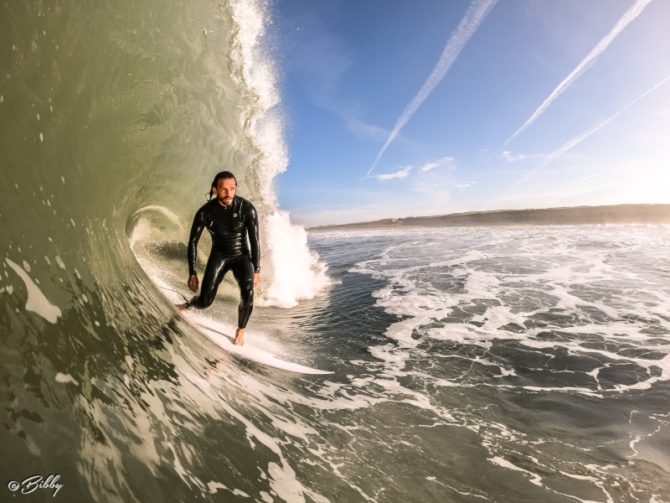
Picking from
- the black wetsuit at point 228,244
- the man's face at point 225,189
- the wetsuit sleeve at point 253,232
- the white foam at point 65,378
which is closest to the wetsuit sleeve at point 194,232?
the black wetsuit at point 228,244

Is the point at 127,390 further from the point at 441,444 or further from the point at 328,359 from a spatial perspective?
the point at 328,359

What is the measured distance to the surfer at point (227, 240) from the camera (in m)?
4.19

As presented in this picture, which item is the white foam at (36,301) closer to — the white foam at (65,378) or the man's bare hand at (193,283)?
Result: the white foam at (65,378)

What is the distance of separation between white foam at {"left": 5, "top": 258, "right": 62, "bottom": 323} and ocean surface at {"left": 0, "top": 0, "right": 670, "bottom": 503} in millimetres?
16

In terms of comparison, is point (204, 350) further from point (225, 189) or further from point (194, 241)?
point (225, 189)

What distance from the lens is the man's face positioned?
4.04m

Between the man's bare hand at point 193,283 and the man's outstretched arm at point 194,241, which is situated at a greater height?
the man's outstretched arm at point 194,241

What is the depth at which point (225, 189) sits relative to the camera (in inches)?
160

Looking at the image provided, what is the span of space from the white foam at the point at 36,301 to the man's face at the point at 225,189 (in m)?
2.27

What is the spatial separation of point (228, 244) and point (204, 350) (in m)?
1.29

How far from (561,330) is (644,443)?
384 centimetres

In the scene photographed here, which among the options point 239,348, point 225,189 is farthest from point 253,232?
point 239,348

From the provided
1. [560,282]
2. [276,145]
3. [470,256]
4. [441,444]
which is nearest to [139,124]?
[276,145]

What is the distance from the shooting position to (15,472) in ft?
4.05
